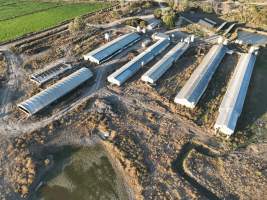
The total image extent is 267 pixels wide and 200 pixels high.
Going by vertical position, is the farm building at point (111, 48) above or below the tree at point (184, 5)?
below

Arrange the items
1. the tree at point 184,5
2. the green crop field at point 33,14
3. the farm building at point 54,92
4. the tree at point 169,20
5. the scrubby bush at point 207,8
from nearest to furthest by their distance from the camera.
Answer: the farm building at point 54,92 < the green crop field at point 33,14 < the tree at point 169,20 < the tree at point 184,5 < the scrubby bush at point 207,8

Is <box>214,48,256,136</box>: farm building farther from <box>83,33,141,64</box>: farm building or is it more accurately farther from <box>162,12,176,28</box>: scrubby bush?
<box>83,33,141,64</box>: farm building

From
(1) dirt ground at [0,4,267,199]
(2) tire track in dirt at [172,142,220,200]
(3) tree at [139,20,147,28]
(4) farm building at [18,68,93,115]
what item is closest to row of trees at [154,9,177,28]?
(3) tree at [139,20,147,28]

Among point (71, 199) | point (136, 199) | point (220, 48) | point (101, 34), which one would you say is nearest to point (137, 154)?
point (136, 199)

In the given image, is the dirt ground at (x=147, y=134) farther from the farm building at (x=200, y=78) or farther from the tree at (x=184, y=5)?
the tree at (x=184, y=5)

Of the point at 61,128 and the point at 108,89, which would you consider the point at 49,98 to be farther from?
the point at 108,89

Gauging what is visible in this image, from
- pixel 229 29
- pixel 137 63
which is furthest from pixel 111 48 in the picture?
pixel 229 29

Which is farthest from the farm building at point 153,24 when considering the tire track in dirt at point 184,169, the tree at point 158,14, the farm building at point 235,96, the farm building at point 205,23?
the tire track in dirt at point 184,169

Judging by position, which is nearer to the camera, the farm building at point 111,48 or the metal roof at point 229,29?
the farm building at point 111,48
